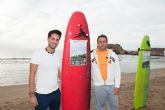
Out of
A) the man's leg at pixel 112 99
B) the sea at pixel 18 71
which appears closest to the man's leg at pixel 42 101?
the man's leg at pixel 112 99

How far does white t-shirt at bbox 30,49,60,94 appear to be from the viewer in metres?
3.61

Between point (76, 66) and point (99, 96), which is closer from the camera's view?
point (99, 96)

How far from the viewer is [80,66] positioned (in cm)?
478

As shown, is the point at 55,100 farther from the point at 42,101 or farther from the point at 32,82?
the point at 32,82

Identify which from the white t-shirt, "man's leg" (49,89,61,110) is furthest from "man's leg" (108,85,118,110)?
the white t-shirt

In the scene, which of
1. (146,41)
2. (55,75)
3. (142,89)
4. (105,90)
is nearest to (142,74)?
(142,89)

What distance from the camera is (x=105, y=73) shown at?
4535 millimetres

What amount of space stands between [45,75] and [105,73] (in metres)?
1.22

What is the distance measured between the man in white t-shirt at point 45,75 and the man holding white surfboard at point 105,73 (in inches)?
38.4

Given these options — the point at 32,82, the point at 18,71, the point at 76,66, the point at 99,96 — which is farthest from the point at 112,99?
the point at 18,71

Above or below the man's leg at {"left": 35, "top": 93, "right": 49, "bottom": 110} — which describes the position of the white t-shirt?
above

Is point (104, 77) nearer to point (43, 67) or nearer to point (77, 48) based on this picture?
point (77, 48)

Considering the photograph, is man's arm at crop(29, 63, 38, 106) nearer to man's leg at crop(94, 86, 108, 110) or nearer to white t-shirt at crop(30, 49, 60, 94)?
white t-shirt at crop(30, 49, 60, 94)

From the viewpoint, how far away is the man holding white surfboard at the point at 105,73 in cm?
454
